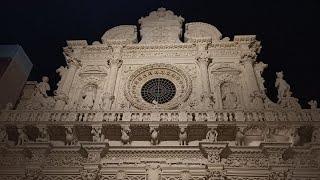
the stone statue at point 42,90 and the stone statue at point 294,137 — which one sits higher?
the stone statue at point 42,90

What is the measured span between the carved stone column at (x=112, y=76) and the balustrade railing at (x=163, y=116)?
48.6 inches

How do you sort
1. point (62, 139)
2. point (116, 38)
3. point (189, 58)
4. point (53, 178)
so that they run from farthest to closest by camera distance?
point (116, 38) → point (189, 58) → point (62, 139) → point (53, 178)

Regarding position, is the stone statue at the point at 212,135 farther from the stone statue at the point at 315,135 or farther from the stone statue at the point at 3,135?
the stone statue at the point at 3,135

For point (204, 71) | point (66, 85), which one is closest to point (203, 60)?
point (204, 71)

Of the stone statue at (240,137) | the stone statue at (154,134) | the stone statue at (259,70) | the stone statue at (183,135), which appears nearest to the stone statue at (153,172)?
the stone statue at (154,134)

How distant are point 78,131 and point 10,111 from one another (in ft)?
8.66

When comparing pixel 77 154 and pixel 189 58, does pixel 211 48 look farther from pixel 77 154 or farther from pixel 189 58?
pixel 77 154

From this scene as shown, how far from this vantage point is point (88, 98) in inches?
597

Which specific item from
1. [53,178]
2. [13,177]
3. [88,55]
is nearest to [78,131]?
[53,178]

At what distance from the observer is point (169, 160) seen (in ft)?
39.1

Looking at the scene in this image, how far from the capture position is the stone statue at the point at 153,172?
11.5m

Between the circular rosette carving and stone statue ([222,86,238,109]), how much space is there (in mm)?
1425

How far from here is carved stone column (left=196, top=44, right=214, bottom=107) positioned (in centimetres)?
1405

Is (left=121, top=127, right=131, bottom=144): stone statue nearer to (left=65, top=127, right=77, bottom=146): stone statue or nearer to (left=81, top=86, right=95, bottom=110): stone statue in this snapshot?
(left=65, top=127, right=77, bottom=146): stone statue
